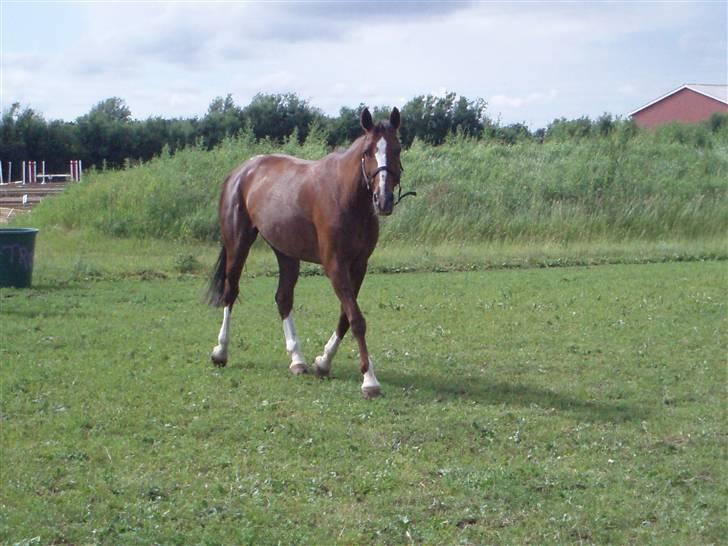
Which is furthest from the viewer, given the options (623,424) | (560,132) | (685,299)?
(560,132)

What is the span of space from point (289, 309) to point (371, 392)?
204 centimetres

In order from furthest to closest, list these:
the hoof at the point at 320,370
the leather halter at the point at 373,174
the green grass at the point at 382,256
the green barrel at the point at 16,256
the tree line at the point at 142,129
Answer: the tree line at the point at 142,129
the green grass at the point at 382,256
the green barrel at the point at 16,256
the hoof at the point at 320,370
the leather halter at the point at 373,174

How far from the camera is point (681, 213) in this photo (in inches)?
967

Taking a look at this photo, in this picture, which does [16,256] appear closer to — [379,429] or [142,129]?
[379,429]

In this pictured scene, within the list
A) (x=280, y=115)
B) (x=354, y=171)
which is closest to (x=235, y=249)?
(x=354, y=171)

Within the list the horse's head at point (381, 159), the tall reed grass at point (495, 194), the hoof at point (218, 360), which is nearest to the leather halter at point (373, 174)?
the horse's head at point (381, 159)

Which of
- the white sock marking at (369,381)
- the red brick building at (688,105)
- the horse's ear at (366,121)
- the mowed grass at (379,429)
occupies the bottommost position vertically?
the mowed grass at (379,429)

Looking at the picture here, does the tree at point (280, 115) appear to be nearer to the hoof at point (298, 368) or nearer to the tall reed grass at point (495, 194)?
the tall reed grass at point (495, 194)

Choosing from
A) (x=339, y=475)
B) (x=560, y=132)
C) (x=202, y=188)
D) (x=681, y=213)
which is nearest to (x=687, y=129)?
(x=560, y=132)

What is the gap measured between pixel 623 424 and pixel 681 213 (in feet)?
59.3

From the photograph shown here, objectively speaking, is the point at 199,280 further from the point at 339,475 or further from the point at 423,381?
the point at 339,475

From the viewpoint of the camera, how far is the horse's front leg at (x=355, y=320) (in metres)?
8.54

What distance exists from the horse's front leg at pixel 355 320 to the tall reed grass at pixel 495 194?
1385 centimetres

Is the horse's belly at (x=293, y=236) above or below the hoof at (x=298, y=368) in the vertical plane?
above
